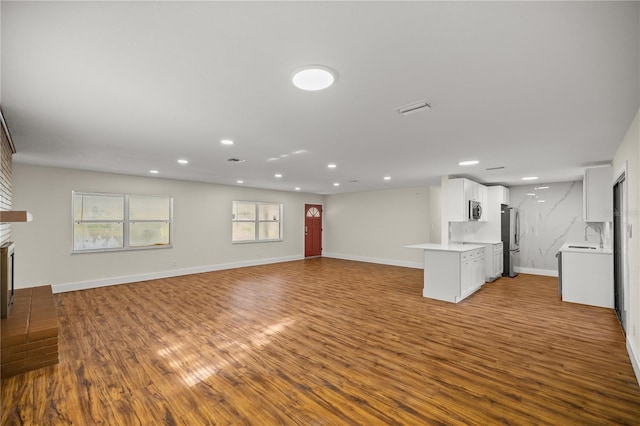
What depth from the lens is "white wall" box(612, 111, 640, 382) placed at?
2.64 metres

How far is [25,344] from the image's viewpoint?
106 inches

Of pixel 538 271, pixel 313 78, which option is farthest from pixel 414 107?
pixel 538 271

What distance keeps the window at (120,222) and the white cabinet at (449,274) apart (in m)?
5.99

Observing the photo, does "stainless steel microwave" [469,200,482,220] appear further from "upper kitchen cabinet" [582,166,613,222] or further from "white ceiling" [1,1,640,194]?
"white ceiling" [1,1,640,194]

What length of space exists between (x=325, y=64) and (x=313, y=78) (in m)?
0.17

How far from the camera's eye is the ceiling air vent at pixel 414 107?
233 cm

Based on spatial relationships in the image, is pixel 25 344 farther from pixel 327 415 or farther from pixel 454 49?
pixel 454 49

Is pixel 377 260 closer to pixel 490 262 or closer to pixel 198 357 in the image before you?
pixel 490 262

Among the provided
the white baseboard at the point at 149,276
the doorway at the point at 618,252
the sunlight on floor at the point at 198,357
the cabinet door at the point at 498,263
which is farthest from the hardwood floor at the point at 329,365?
the cabinet door at the point at 498,263

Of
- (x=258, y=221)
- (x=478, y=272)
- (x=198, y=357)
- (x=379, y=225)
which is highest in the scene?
(x=258, y=221)

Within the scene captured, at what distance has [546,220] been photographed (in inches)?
283

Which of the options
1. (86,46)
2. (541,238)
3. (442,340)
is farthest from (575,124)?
(541,238)

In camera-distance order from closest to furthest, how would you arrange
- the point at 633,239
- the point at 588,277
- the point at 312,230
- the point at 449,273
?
the point at 633,239 < the point at 588,277 < the point at 449,273 < the point at 312,230

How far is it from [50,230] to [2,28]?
18.1 feet
